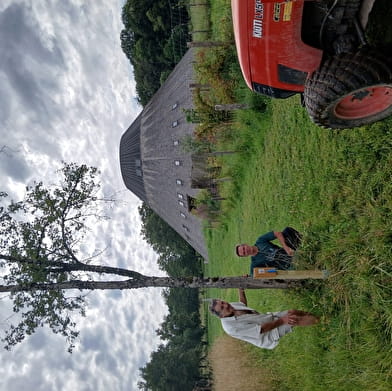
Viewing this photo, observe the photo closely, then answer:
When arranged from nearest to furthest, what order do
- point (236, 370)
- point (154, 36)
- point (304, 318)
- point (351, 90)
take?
point (351, 90) → point (304, 318) → point (236, 370) → point (154, 36)

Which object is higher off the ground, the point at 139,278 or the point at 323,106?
the point at 323,106

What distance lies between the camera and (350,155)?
4484 mm

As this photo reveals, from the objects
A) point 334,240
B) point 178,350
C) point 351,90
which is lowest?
point 178,350

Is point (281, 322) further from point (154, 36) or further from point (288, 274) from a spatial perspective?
point (154, 36)

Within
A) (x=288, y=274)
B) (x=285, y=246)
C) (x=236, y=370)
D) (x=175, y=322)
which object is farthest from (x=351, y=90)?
(x=175, y=322)

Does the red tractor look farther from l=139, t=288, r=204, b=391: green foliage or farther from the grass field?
l=139, t=288, r=204, b=391: green foliage

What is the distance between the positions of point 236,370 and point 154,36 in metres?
28.5

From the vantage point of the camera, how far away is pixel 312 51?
3.21 m

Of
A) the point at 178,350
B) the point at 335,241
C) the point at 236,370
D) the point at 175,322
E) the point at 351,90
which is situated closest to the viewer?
the point at 351,90

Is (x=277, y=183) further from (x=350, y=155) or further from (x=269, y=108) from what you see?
(x=350, y=155)

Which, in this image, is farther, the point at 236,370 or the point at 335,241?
the point at 236,370

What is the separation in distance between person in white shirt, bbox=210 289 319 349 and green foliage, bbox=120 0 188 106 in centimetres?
2326

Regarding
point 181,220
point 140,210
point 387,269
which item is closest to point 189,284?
point 387,269

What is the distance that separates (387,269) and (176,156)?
1116cm
